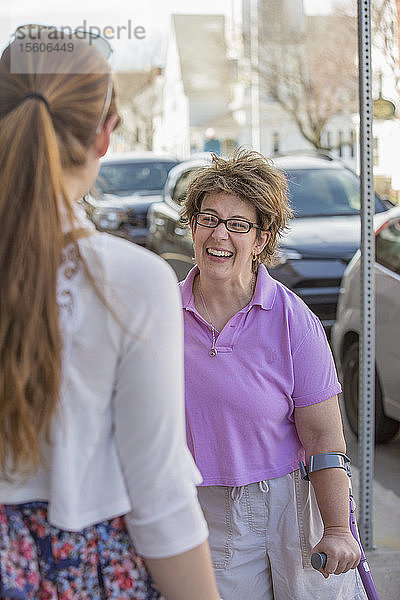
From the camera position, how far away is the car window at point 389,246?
17.9 feet

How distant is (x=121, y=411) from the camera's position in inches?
53.4

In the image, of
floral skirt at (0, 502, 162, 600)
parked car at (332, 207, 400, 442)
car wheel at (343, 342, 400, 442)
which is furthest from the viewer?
car wheel at (343, 342, 400, 442)

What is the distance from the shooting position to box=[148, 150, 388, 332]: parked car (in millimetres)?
7863

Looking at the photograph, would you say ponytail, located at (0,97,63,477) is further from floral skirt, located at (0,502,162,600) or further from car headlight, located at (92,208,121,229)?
car headlight, located at (92,208,121,229)

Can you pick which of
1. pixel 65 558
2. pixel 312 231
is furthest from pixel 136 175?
pixel 65 558

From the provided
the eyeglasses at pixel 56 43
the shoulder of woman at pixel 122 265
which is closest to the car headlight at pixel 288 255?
the eyeglasses at pixel 56 43

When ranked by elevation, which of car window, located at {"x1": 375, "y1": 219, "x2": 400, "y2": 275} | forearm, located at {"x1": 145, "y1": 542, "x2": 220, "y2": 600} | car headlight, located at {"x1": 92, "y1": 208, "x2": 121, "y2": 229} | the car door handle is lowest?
car headlight, located at {"x1": 92, "y1": 208, "x2": 121, "y2": 229}

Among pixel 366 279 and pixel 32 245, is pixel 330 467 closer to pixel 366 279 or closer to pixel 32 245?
pixel 32 245

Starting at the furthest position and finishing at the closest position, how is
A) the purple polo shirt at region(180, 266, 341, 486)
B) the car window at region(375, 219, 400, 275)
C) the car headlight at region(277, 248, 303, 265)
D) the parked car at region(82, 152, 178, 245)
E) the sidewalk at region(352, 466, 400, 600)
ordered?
the parked car at region(82, 152, 178, 245) → the car headlight at region(277, 248, 303, 265) → the car window at region(375, 219, 400, 275) → the sidewalk at region(352, 466, 400, 600) → the purple polo shirt at region(180, 266, 341, 486)

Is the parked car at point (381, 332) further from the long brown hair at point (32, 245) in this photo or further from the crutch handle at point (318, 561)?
the long brown hair at point (32, 245)

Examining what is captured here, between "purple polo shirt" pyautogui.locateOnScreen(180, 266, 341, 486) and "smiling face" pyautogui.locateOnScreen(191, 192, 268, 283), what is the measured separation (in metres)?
0.14

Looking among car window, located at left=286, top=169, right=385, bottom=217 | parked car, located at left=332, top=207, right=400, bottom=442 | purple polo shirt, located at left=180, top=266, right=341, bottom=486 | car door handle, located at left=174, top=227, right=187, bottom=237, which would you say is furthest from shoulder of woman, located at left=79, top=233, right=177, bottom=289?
car window, located at left=286, top=169, right=385, bottom=217

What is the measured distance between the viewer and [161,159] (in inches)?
574

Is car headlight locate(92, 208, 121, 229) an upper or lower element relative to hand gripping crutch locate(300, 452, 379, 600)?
lower
